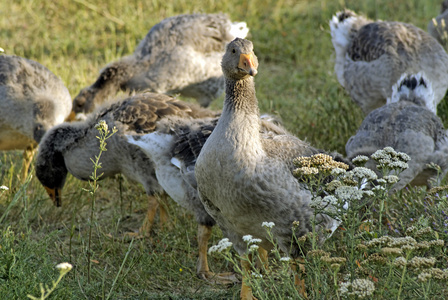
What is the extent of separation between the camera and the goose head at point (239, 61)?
3549mm

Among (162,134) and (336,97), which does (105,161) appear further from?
(336,97)

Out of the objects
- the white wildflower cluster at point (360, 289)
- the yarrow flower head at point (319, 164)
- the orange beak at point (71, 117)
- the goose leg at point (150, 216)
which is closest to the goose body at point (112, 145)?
the goose leg at point (150, 216)

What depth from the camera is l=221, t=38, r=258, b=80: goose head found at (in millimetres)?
3549

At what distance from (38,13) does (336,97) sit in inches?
228

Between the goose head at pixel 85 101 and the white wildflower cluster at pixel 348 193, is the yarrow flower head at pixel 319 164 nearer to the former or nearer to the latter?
the white wildflower cluster at pixel 348 193

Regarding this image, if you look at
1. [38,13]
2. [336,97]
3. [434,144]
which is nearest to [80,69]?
[38,13]

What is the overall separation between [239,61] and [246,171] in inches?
26.7

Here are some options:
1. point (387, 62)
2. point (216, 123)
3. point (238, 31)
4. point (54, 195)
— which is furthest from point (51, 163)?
point (387, 62)

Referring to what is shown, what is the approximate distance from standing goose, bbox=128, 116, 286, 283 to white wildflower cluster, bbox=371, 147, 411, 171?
1234 mm

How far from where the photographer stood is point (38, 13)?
409 inches

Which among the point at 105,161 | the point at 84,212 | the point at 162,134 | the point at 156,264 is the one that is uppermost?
the point at 162,134

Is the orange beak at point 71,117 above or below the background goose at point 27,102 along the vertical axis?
below

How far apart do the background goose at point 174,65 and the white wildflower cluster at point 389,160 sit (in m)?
4.29

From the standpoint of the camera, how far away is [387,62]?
6.90 m
